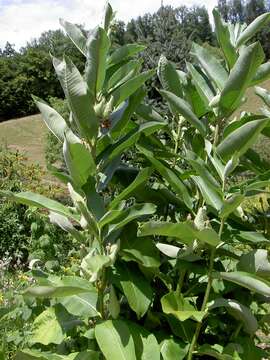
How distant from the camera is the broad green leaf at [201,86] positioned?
1.93 m

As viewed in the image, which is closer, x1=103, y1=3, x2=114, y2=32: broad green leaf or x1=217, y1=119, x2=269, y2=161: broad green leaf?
x1=217, y1=119, x2=269, y2=161: broad green leaf

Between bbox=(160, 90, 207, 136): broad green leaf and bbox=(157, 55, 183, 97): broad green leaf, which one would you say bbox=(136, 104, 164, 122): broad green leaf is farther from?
bbox=(160, 90, 207, 136): broad green leaf

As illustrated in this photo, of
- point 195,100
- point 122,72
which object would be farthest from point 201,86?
point 122,72

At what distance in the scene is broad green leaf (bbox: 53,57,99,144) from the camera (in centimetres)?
165

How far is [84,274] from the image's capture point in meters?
1.69

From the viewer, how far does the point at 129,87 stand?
1.78m

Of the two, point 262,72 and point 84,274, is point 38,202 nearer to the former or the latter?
point 84,274

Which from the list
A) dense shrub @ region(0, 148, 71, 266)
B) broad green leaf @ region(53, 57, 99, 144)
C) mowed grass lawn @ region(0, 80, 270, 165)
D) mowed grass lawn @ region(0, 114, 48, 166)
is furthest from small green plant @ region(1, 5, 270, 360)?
mowed grass lawn @ region(0, 114, 48, 166)

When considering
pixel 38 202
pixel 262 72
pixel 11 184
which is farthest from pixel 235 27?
pixel 11 184

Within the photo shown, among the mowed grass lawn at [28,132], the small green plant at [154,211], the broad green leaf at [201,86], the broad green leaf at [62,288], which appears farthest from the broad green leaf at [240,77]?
the mowed grass lawn at [28,132]

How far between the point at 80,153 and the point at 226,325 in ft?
2.88

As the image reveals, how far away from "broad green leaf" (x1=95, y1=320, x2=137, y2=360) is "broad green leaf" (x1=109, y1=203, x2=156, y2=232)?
31 centimetres

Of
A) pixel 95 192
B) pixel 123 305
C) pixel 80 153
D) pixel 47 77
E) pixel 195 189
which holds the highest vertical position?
pixel 47 77

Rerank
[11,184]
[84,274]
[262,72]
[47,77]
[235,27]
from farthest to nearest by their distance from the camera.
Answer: [47,77]
[11,184]
[235,27]
[262,72]
[84,274]
